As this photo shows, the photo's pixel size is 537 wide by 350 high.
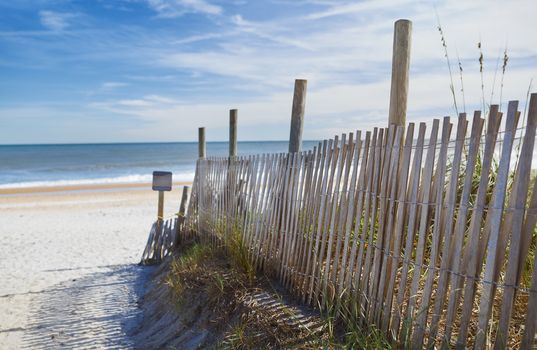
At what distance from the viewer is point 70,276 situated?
6.88m

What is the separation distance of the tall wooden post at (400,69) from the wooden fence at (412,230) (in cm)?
33

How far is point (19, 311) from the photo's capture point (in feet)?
18.2

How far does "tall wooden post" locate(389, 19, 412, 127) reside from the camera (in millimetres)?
3666

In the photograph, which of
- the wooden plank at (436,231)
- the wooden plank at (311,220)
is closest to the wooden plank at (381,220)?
the wooden plank at (436,231)

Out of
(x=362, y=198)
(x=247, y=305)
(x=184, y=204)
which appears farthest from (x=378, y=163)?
(x=184, y=204)

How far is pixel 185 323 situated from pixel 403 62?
2.95 m

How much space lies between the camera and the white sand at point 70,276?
4.95 meters

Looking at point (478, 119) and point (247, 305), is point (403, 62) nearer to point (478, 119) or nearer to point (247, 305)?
point (478, 119)

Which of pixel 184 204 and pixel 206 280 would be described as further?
pixel 184 204

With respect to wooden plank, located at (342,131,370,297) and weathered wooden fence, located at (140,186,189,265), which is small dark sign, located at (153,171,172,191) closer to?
weathered wooden fence, located at (140,186,189,265)

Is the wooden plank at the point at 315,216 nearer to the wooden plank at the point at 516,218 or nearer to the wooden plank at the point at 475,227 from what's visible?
the wooden plank at the point at 475,227

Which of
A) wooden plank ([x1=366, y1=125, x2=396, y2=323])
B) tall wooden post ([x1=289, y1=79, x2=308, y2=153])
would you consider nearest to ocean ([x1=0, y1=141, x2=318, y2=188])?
tall wooden post ([x1=289, y1=79, x2=308, y2=153])

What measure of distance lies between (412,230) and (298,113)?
2.50 meters

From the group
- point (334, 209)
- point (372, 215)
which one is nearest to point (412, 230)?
point (372, 215)
